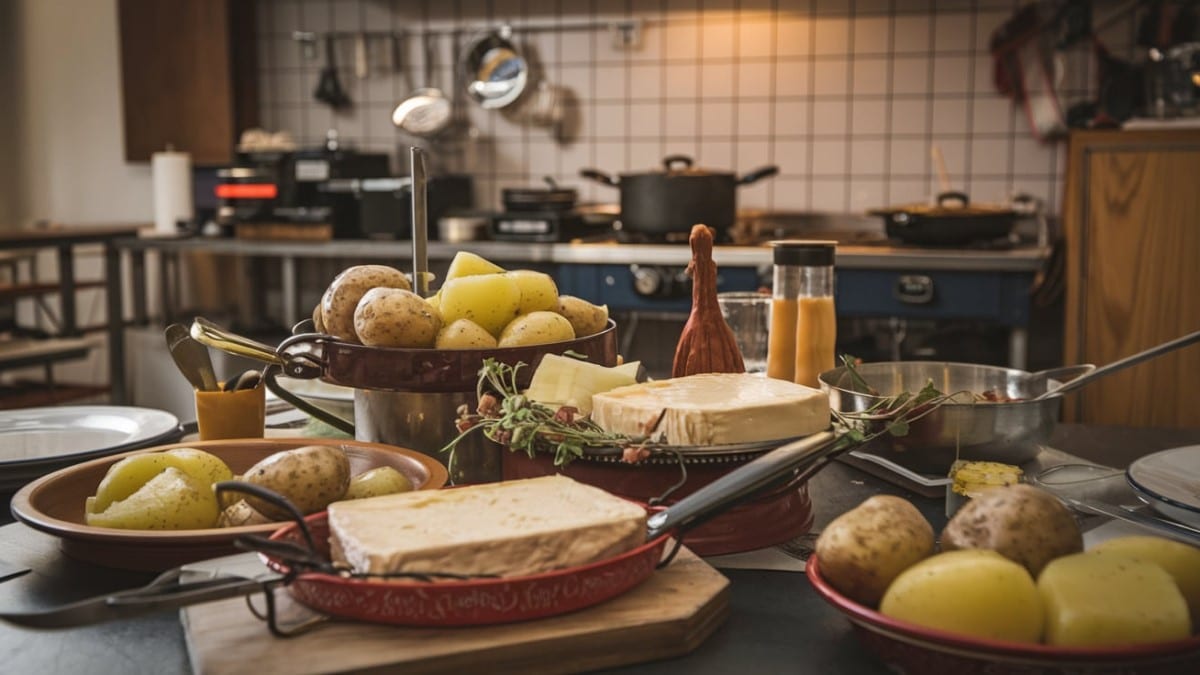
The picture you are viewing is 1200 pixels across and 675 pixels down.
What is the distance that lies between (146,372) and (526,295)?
130 inches

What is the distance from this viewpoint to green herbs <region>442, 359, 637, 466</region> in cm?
94

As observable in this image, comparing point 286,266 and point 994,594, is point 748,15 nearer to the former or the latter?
point 286,266

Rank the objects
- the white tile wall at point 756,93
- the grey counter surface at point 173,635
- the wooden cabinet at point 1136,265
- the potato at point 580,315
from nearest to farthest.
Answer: the grey counter surface at point 173,635 → the potato at point 580,315 → the wooden cabinet at point 1136,265 → the white tile wall at point 756,93

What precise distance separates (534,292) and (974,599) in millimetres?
611

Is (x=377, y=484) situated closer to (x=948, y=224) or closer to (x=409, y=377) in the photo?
(x=409, y=377)

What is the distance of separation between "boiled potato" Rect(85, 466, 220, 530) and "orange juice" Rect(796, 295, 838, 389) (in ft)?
2.40

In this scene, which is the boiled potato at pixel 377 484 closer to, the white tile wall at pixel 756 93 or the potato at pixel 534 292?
the potato at pixel 534 292

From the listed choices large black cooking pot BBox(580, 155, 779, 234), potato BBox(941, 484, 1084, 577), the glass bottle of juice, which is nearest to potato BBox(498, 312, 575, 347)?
the glass bottle of juice

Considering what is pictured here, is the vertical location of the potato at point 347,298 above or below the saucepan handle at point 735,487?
above

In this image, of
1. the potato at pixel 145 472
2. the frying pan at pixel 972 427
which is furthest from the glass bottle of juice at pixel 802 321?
the potato at pixel 145 472

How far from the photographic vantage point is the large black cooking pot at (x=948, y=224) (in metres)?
3.12

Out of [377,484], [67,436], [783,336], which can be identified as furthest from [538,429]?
[67,436]

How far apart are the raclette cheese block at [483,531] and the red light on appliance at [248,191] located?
3222 mm

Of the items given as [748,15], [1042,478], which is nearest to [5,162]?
[748,15]
